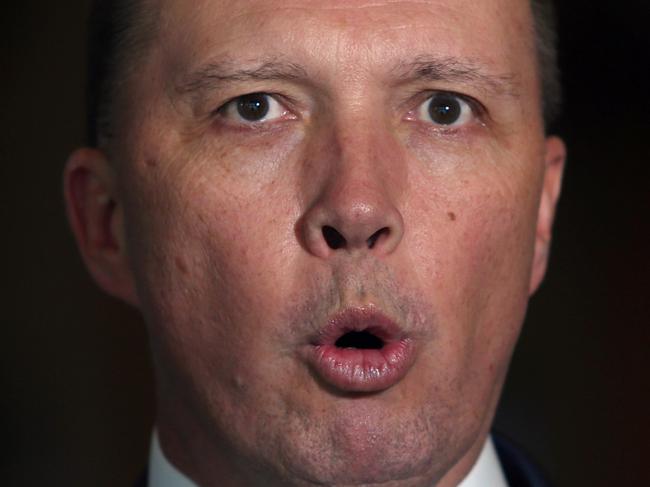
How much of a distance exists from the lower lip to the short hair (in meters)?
0.45

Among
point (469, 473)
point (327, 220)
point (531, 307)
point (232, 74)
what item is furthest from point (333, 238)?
point (531, 307)

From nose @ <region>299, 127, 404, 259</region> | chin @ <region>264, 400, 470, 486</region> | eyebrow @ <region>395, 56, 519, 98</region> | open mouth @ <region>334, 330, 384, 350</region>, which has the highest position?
eyebrow @ <region>395, 56, 519, 98</region>

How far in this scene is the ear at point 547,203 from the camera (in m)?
2.06

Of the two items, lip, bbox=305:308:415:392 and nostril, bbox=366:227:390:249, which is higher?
nostril, bbox=366:227:390:249

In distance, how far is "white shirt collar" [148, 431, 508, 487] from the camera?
1.95 m

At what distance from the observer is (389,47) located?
5.83 feet

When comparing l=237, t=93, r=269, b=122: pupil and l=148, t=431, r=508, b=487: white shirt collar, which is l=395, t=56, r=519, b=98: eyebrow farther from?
l=148, t=431, r=508, b=487: white shirt collar

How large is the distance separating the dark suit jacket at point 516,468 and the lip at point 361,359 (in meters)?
0.42

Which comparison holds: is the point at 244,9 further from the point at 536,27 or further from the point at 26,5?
the point at 26,5

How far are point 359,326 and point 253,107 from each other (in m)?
0.30

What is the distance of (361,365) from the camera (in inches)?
68.0

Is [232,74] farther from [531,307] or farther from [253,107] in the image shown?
[531,307]

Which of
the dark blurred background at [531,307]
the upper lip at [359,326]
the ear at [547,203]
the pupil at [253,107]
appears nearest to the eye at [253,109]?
the pupil at [253,107]

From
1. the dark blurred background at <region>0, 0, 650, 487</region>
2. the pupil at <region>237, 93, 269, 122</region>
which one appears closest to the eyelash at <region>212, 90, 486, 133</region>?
the pupil at <region>237, 93, 269, 122</region>
